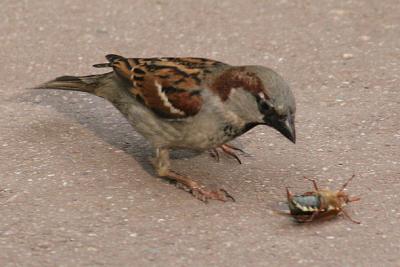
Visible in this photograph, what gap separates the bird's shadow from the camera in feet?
19.7

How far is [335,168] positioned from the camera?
5750 mm

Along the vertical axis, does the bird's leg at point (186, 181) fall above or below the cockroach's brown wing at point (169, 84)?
below

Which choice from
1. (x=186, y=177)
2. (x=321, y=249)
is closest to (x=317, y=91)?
(x=186, y=177)

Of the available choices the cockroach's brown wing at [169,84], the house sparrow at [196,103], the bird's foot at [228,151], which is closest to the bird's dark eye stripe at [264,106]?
the house sparrow at [196,103]

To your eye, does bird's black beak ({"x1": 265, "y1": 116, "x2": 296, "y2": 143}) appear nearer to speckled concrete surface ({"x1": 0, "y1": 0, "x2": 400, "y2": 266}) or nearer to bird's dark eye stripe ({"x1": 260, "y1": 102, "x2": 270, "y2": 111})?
bird's dark eye stripe ({"x1": 260, "y1": 102, "x2": 270, "y2": 111})

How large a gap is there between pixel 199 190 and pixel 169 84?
69 centimetres

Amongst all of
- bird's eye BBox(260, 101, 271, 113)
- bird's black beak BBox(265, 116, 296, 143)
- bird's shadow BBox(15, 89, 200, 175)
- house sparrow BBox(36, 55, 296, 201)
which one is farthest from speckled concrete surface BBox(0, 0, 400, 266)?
bird's eye BBox(260, 101, 271, 113)

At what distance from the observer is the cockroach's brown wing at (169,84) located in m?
5.23

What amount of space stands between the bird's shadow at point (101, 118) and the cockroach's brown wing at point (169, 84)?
59cm

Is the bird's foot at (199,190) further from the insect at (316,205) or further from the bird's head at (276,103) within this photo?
the bird's head at (276,103)

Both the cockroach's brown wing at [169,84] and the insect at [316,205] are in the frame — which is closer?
the insect at [316,205]

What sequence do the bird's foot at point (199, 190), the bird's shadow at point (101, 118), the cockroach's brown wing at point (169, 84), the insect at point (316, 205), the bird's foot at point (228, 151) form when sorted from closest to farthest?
the insect at point (316, 205), the cockroach's brown wing at point (169, 84), the bird's foot at point (199, 190), the bird's foot at point (228, 151), the bird's shadow at point (101, 118)

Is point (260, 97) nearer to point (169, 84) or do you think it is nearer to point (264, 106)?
point (264, 106)

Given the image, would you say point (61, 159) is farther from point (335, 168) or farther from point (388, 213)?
point (388, 213)
